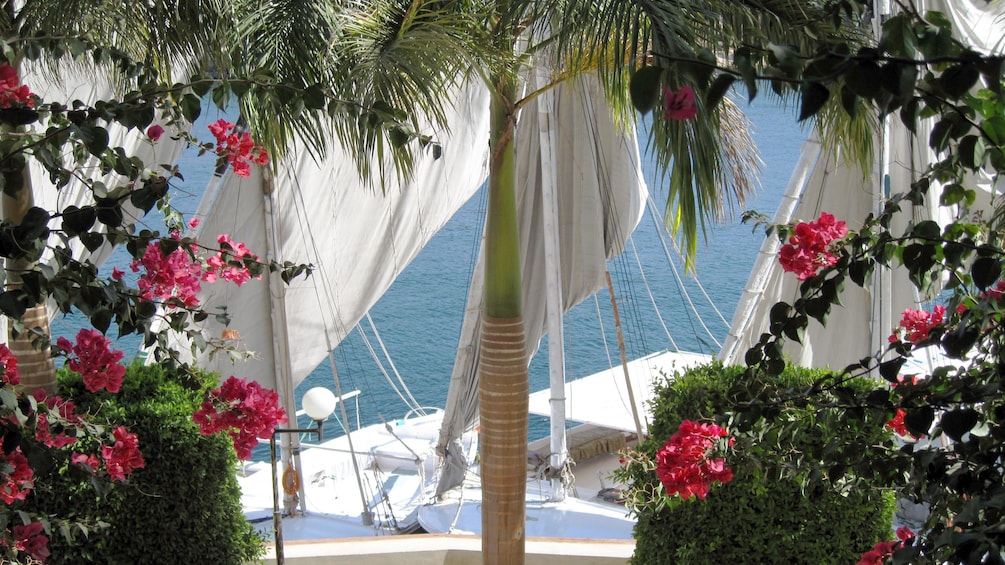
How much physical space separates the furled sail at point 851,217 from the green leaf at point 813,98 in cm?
677

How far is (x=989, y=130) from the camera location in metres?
1.30

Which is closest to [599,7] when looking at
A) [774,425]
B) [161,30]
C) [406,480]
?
[774,425]

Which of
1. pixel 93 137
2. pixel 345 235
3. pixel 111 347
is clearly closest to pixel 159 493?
pixel 111 347

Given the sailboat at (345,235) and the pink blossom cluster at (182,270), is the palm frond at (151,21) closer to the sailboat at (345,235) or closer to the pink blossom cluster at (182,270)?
the pink blossom cluster at (182,270)

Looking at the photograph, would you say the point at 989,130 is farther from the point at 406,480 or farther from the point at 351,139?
the point at 406,480

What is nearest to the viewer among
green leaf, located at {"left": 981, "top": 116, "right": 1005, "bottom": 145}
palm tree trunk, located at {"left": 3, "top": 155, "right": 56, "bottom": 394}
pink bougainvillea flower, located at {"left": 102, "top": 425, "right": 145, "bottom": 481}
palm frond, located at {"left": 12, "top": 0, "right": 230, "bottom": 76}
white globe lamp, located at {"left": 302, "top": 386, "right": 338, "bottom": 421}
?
green leaf, located at {"left": 981, "top": 116, "right": 1005, "bottom": 145}

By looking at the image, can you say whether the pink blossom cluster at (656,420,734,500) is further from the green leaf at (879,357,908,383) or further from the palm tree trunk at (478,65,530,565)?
the palm tree trunk at (478,65,530,565)

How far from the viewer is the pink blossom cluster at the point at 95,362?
2.35m

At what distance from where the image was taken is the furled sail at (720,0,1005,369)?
7707mm

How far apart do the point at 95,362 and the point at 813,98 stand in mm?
1885

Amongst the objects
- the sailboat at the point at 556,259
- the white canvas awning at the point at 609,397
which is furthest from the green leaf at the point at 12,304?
the white canvas awning at the point at 609,397

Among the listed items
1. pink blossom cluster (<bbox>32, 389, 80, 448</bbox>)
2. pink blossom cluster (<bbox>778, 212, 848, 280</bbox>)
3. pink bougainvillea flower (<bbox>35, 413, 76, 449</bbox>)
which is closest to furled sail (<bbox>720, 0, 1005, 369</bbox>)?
pink blossom cluster (<bbox>778, 212, 848, 280</bbox>)

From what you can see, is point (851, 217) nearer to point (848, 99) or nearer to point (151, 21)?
point (151, 21)

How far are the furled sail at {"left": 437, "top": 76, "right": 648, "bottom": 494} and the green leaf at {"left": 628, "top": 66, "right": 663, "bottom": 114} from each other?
7089 millimetres
